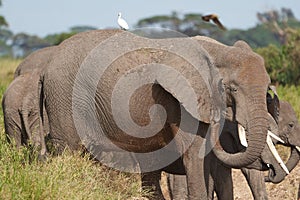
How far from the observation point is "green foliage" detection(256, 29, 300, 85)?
1483cm

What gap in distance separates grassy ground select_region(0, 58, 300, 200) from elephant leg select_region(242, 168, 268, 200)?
120cm

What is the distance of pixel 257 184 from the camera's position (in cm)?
669

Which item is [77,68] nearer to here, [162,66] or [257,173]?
[162,66]

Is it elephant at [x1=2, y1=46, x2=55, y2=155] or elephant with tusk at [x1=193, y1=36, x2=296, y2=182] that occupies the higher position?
elephant with tusk at [x1=193, y1=36, x2=296, y2=182]

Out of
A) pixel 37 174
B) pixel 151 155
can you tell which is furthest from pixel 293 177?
pixel 37 174

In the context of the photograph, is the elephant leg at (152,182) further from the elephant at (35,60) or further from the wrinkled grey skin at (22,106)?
the elephant at (35,60)

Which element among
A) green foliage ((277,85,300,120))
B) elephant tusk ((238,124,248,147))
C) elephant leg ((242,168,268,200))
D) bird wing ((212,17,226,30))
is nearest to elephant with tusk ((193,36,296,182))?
elephant tusk ((238,124,248,147))

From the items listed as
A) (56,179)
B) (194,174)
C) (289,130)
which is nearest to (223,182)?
(289,130)

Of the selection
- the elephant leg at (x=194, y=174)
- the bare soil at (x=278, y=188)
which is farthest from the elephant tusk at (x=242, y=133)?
the bare soil at (x=278, y=188)

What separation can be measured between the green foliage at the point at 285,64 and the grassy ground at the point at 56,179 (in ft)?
30.3

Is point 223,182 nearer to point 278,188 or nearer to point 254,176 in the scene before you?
point 254,176

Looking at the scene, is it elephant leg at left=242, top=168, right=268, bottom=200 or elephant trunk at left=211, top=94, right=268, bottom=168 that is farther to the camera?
elephant leg at left=242, top=168, right=268, bottom=200

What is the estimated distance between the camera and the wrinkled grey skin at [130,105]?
511cm

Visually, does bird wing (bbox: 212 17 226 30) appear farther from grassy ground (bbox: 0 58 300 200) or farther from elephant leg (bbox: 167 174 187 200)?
grassy ground (bbox: 0 58 300 200)
